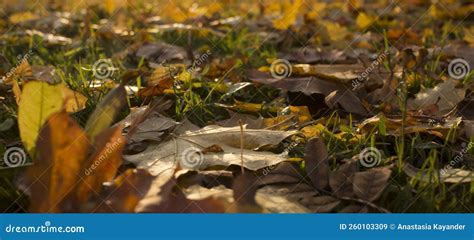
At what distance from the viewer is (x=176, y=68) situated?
2.78 meters

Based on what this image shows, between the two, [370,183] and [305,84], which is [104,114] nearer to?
[370,183]

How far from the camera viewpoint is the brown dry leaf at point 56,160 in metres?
1.30

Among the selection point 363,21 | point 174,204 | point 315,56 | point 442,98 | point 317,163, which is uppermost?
point 363,21

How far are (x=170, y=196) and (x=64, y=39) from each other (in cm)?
247

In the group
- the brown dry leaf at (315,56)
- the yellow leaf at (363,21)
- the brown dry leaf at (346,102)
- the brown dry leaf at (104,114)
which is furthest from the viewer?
the yellow leaf at (363,21)

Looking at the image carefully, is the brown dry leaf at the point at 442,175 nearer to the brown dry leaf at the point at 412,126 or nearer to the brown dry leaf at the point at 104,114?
the brown dry leaf at the point at 412,126

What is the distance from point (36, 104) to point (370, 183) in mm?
855

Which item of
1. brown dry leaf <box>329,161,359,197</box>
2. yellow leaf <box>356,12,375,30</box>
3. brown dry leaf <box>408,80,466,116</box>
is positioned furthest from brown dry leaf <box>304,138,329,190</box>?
yellow leaf <box>356,12,375,30</box>

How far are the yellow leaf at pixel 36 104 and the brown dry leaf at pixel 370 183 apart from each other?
2.52 ft

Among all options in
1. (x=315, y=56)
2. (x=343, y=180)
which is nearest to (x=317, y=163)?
(x=343, y=180)

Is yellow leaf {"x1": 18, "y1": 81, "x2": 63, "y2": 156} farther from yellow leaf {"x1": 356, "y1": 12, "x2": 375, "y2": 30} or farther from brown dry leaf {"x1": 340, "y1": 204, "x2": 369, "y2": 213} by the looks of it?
yellow leaf {"x1": 356, "y1": 12, "x2": 375, "y2": 30}

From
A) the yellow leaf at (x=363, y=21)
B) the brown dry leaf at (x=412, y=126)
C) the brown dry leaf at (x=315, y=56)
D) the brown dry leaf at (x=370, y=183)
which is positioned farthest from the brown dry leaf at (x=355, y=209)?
the yellow leaf at (x=363, y=21)

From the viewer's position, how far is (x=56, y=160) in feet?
4.32

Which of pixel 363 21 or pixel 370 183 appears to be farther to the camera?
pixel 363 21
